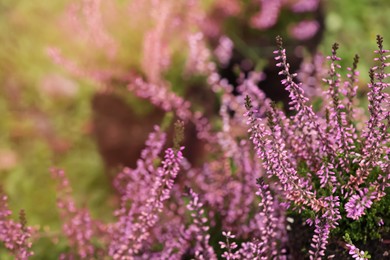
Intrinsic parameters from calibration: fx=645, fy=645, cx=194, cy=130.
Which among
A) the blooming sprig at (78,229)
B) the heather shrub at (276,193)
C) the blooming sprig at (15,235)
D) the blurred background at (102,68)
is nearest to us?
the heather shrub at (276,193)

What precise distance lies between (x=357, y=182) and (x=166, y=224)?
2.44ft

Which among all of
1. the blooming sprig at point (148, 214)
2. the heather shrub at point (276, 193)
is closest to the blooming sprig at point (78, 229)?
the heather shrub at point (276, 193)

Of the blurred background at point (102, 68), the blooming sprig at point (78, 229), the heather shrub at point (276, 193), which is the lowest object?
the heather shrub at point (276, 193)

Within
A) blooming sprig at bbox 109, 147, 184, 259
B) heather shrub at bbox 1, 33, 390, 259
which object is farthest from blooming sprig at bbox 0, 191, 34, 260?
blooming sprig at bbox 109, 147, 184, 259

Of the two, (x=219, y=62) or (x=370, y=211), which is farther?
(x=219, y=62)

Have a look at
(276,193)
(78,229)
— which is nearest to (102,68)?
(78,229)

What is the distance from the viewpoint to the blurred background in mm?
3330

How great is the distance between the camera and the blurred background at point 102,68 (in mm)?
3330

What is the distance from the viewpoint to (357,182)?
63.9 inches

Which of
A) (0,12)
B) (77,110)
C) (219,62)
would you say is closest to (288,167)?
(219,62)

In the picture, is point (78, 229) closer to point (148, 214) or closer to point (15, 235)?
point (15, 235)

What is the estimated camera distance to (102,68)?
11.1ft

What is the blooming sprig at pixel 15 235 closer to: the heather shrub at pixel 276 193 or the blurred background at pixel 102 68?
the heather shrub at pixel 276 193

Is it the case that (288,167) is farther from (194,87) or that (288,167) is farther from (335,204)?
(194,87)
